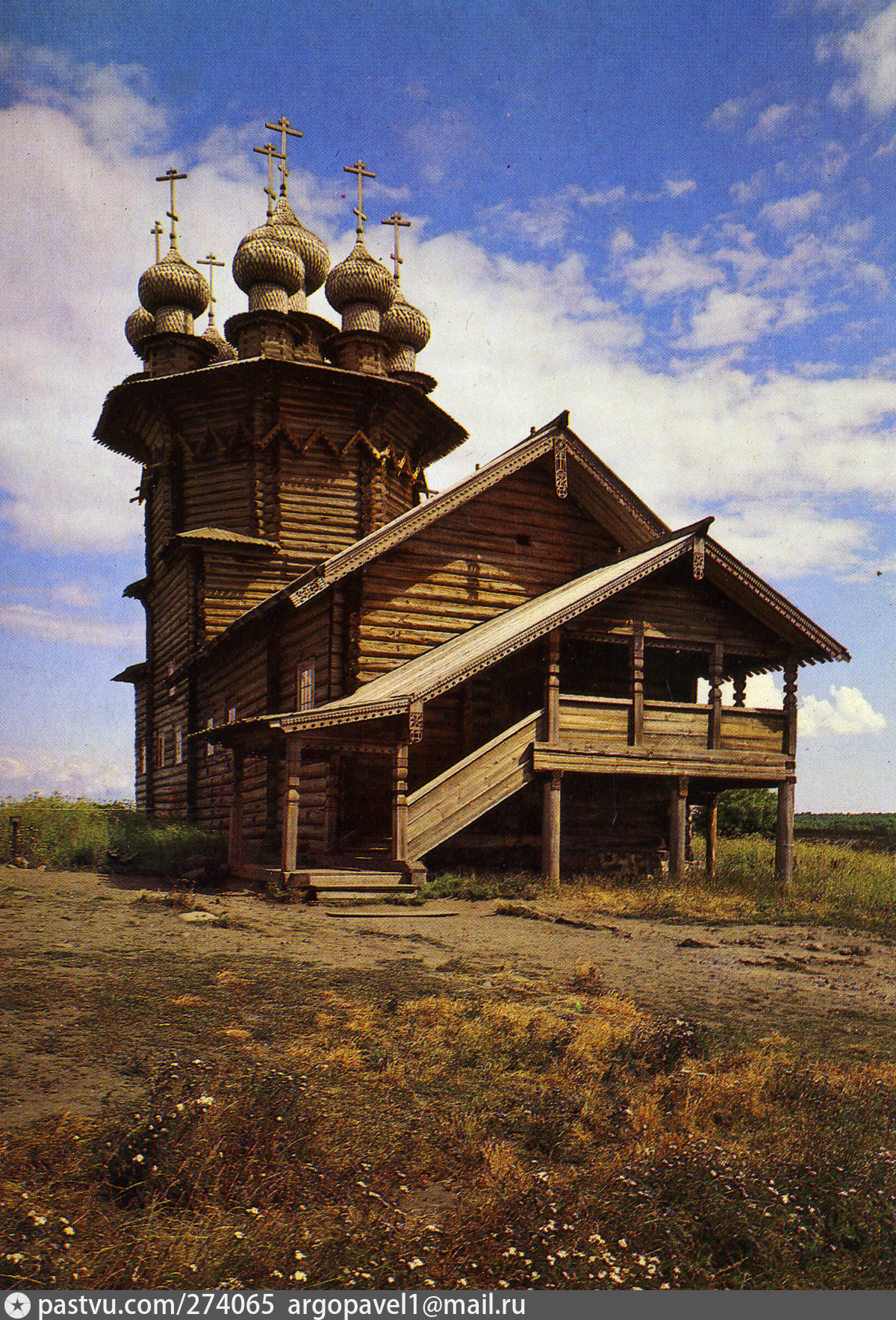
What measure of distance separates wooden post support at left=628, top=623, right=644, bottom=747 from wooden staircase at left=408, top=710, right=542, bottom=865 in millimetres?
1921

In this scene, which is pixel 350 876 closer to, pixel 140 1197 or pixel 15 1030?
pixel 15 1030

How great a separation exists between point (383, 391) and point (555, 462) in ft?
26.0

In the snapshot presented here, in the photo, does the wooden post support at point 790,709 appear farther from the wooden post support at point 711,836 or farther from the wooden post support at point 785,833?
the wooden post support at point 711,836

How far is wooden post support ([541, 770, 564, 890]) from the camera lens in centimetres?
1591

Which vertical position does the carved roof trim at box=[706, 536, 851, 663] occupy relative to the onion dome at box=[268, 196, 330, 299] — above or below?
below

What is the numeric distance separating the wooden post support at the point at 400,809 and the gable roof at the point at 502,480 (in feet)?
12.1

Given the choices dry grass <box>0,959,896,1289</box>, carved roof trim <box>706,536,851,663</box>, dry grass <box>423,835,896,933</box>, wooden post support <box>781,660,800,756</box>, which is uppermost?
carved roof trim <box>706,536,851,663</box>

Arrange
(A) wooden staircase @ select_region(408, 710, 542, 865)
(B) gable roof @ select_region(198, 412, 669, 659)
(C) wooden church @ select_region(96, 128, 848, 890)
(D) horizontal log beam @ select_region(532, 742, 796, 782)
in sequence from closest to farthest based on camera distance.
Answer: (A) wooden staircase @ select_region(408, 710, 542, 865) → (C) wooden church @ select_region(96, 128, 848, 890) → (D) horizontal log beam @ select_region(532, 742, 796, 782) → (B) gable roof @ select_region(198, 412, 669, 659)

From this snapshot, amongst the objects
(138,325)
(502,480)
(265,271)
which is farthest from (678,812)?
(138,325)

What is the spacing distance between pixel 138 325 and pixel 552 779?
22755 mm

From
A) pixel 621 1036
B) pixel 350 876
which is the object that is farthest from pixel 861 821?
pixel 621 1036

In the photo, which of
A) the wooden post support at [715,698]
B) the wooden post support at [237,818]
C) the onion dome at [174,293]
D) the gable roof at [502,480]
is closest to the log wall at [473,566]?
the gable roof at [502,480]

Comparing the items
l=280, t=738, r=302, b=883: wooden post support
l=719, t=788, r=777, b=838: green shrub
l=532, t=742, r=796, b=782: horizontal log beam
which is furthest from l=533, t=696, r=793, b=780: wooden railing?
l=719, t=788, r=777, b=838: green shrub

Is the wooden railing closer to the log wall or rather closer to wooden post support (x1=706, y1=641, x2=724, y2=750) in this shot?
wooden post support (x1=706, y1=641, x2=724, y2=750)
